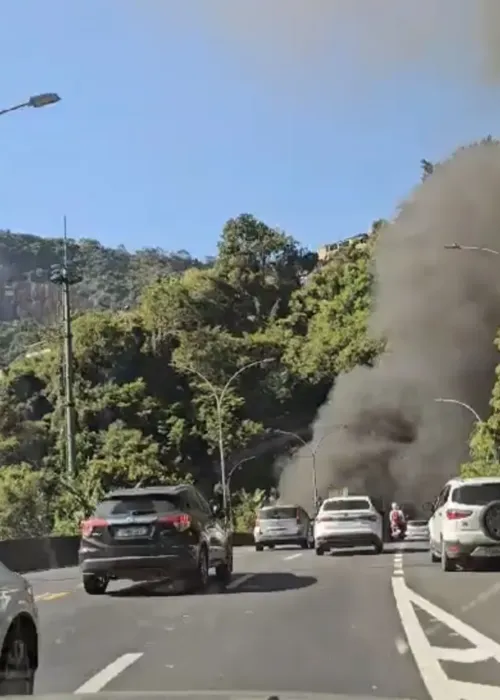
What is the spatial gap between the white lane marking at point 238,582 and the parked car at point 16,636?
34.0 feet

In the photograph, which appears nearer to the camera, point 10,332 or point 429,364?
point 429,364

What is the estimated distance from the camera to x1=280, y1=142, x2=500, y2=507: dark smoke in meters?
85.8

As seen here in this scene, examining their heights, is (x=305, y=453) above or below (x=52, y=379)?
below

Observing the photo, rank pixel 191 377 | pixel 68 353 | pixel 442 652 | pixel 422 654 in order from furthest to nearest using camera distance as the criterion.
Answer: pixel 191 377 < pixel 68 353 < pixel 442 652 < pixel 422 654

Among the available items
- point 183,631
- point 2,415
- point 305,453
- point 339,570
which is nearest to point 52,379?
point 2,415

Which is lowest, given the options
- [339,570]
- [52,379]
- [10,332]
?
[339,570]

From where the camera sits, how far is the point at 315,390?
9738 cm

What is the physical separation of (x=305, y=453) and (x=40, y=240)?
110 meters

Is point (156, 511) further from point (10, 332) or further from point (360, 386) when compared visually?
point (10, 332)

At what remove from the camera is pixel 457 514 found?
21469 millimetres

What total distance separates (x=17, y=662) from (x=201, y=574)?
1018 centimetres

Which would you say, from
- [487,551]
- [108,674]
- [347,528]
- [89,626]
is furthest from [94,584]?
[347,528]

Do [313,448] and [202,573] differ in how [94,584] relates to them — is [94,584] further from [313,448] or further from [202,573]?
[313,448]

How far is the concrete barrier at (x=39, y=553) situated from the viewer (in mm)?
28125
